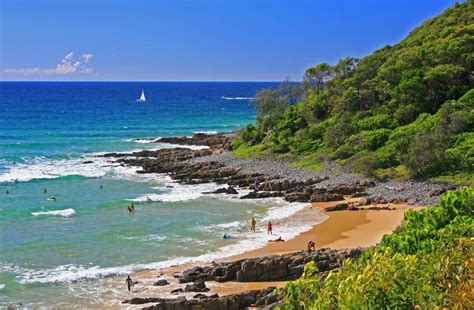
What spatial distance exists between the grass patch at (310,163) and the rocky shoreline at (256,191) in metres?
0.76

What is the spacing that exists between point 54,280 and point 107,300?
4.04 m

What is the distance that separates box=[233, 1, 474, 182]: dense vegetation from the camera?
4766 centimetres

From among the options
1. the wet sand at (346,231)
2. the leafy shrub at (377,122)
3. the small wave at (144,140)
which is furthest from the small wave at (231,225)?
the small wave at (144,140)

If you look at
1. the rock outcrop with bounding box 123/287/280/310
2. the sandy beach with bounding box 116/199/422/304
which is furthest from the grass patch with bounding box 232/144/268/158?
the rock outcrop with bounding box 123/287/280/310

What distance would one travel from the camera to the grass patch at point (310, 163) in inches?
2174

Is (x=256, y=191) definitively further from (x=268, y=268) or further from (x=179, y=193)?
(x=268, y=268)

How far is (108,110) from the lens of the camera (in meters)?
149

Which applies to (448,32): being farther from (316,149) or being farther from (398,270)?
(398,270)

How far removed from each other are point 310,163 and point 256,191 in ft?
32.9

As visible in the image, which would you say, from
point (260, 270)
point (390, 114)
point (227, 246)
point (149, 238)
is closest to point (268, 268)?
point (260, 270)

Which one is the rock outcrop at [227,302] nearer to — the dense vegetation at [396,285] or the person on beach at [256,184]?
the dense vegetation at [396,285]

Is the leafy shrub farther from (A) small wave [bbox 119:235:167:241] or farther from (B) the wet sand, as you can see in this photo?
(A) small wave [bbox 119:235:167:241]

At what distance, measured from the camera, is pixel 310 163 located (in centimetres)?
5694

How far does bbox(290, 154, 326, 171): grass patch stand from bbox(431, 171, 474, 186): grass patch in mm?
12077
